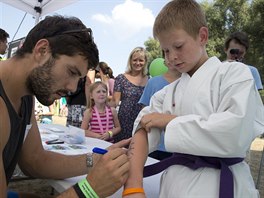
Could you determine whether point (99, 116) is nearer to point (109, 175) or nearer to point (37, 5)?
point (109, 175)

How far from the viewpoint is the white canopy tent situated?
569cm

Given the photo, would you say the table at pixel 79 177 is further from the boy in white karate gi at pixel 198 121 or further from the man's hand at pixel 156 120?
the man's hand at pixel 156 120

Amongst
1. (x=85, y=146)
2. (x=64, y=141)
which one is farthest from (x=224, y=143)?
(x=64, y=141)

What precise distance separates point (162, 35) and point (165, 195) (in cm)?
63

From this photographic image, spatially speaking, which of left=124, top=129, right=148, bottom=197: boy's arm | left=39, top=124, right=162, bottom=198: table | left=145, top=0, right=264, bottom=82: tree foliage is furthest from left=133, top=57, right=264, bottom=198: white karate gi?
left=145, top=0, right=264, bottom=82: tree foliage

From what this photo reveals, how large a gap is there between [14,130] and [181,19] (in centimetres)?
Answer: 92

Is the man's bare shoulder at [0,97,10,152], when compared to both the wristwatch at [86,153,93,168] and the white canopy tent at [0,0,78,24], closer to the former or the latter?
the wristwatch at [86,153,93,168]

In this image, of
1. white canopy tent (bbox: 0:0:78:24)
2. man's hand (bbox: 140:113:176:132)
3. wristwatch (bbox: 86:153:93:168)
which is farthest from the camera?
white canopy tent (bbox: 0:0:78:24)

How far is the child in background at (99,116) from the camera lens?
12.1 feet

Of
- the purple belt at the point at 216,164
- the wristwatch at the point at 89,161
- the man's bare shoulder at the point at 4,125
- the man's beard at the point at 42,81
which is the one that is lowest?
the wristwatch at the point at 89,161

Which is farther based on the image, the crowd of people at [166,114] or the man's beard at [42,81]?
the man's beard at [42,81]

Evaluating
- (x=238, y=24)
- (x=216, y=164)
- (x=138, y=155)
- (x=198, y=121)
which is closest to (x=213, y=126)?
(x=198, y=121)

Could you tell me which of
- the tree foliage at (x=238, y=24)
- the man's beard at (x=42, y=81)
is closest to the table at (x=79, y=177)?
the man's beard at (x=42, y=81)

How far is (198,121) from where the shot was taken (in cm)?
98
